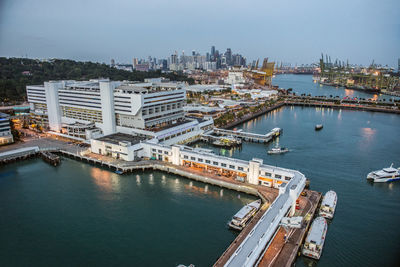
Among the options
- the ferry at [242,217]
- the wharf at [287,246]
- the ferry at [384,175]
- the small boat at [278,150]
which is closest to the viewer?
the wharf at [287,246]

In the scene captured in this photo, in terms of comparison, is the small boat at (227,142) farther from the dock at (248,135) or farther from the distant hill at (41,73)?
the distant hill at (41,73)

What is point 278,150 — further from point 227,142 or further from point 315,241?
point 315,241

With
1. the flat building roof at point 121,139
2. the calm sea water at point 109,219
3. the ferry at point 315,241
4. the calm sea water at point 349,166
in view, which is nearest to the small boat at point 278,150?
the calm sea water at point 349,166

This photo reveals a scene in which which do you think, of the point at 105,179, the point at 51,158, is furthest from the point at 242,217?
the point at 51,158

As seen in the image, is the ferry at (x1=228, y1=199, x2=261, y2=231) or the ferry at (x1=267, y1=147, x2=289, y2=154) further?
the ferry at (x1=267, y1=147, x2=289, y2=154)

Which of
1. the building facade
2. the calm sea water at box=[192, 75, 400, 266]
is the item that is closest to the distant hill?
the building facade

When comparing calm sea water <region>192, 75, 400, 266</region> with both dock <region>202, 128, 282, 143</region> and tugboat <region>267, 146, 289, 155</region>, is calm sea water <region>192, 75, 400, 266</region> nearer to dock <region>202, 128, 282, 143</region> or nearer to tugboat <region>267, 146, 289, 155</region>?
tugboat <region>267, 146, 289, 155</region>
